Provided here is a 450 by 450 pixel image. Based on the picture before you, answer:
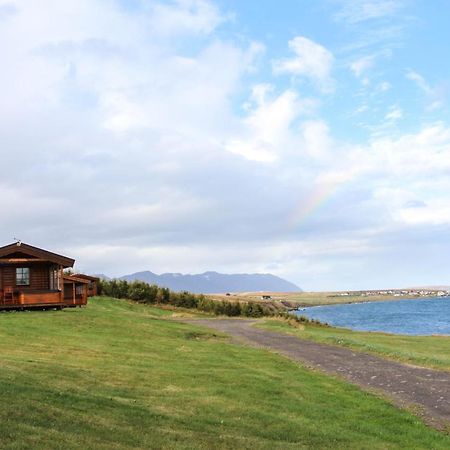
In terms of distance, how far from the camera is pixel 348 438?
13336 mm

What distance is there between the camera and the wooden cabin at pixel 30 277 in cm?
3984

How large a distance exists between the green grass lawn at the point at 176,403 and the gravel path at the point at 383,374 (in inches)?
38.4

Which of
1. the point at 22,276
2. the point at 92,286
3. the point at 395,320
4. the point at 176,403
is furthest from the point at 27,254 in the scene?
the point at 395,320

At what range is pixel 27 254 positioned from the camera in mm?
41031

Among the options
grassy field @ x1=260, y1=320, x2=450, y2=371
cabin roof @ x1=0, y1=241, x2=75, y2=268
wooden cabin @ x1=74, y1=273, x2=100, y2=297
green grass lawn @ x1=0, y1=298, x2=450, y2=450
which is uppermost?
cabin roof @ x1=0, y1=241, x2=75, y2=268

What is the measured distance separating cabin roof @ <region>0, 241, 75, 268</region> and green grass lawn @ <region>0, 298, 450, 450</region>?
1593 centimetres

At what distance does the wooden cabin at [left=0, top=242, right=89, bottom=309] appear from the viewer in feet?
131

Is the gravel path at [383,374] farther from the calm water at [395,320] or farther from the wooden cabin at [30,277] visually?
the calm water at [395,320]

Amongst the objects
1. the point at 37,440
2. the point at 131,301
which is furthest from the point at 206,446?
the point at 131,301

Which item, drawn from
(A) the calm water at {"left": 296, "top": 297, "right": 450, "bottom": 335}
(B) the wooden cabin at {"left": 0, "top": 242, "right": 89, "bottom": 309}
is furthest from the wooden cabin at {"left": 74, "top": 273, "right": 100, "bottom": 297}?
(A) the calm water at {"left": 296, "top": 297, "right": 450, "bottom": 335}

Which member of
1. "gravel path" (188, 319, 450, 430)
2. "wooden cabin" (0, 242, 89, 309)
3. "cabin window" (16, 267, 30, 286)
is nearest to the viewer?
"gravel path" (188, 319, 450, 430)

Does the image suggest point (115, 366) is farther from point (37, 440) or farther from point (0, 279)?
point (0, 279)

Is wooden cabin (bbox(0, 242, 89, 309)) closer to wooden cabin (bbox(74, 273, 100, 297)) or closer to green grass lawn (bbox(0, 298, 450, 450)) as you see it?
green grass lawn (bbox(0, 298, 450, 450))

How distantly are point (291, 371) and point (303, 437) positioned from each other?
8987mm
